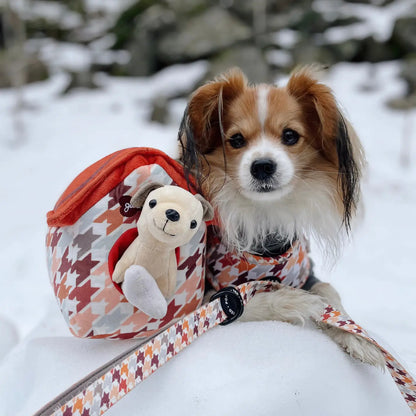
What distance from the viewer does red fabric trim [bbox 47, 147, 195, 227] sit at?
85 cm

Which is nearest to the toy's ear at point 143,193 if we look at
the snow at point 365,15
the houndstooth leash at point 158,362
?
the houndstooth leash at point 158,362

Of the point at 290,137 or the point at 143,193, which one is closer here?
the point at 143,193

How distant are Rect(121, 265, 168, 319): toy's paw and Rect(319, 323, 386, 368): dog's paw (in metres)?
0.38

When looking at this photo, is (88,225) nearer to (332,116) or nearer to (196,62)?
(332,116)

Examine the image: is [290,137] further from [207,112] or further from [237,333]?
[237,333]

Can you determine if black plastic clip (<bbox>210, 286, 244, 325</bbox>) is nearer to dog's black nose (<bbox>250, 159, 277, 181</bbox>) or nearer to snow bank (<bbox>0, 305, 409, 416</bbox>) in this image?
snow bank (<bbox>0, 305, 409, 416</bbox>)

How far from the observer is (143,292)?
0.78 meters

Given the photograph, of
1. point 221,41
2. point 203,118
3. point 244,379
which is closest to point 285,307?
point 244,379

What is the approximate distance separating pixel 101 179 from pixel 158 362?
14.5 inches

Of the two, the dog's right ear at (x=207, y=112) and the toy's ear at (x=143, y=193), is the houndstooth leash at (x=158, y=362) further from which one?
the dog's right ear at (x=207, y=112)

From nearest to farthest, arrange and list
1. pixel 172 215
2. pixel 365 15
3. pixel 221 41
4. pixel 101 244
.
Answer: pixel 172 215, pixel 101 244, pixel 221 41, pixel 365 15

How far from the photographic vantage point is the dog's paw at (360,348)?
858mm

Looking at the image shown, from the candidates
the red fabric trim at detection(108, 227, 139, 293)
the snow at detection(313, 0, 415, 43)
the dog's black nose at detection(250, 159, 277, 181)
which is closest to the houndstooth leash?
the red fabric trim at detection(108, 227, 139, 293)

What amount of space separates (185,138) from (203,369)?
0.51m
